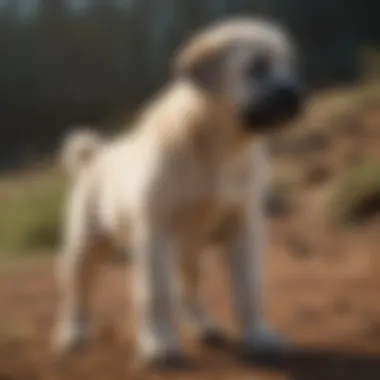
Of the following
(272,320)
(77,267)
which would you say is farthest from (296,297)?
(77,267)

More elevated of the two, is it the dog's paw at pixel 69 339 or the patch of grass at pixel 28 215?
the patch of grass at pixel 28 215

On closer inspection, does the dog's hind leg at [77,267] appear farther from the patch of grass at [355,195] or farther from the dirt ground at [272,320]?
the patch of grass at [355,195]

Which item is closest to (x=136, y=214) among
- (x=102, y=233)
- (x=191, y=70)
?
(x=102, y=233)

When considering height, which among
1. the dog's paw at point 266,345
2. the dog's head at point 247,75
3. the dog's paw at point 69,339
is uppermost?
the dog's head at point 247,75

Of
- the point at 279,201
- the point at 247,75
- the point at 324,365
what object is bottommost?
the point at 324,365

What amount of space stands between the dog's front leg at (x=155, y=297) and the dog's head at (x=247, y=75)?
7.0 inches

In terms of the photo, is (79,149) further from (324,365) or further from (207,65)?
(324,365)

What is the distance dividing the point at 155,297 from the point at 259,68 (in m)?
0.30

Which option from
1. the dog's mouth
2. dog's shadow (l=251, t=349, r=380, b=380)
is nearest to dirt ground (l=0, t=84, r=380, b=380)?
dog's shadow (l=251, t=349, r=380, b=380)

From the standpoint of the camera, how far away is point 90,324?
138 cm

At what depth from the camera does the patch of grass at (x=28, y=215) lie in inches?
53.8

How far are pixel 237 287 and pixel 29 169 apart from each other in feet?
0.96

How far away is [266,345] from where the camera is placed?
137 centimetres

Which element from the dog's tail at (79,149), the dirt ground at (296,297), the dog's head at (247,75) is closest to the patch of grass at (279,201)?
the dirt ground at (296,297)
